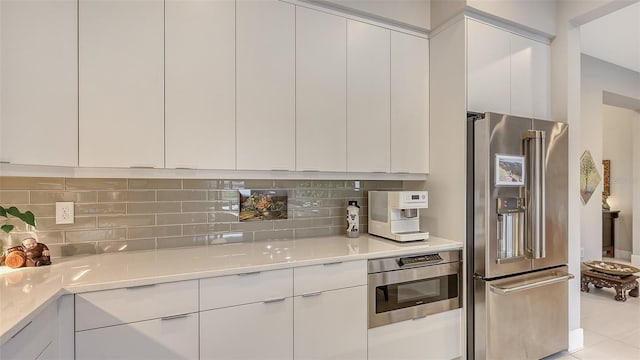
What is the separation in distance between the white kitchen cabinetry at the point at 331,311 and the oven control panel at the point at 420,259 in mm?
283

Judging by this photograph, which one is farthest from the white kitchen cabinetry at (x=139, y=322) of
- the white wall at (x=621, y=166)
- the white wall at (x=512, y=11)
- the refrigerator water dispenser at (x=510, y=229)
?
the white wall at (x=621, y=166)

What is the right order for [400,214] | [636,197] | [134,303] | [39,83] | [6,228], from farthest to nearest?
1. [636,197]
2. [400,214]
3. [6,228]
4. [39,83]
5. [134,303]

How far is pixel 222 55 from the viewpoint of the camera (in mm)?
1951

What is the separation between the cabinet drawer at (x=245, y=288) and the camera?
160cm

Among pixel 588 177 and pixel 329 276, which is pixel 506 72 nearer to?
pixel 329 276

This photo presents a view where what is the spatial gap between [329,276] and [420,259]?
661mm

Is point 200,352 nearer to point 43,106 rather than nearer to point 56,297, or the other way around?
point 56,297

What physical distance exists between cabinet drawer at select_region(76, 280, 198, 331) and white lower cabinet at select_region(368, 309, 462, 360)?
1125 mm

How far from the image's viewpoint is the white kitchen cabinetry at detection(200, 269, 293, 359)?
160 centimetres

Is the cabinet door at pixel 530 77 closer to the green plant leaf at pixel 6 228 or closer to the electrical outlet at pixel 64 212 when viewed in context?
the electrical outlet at pixel 64 212

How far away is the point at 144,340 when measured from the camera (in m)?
1.48

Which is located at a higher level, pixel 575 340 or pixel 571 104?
pixel 571 104

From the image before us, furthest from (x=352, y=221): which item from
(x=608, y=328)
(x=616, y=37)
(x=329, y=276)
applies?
(x=616, y=37)

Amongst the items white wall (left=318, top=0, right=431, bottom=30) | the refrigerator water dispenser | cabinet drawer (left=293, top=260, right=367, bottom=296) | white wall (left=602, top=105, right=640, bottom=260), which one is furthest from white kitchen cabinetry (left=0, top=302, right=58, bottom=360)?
white wall (left=602, top=105, right=640, bottom=260)
